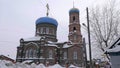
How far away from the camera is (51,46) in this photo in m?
44.7

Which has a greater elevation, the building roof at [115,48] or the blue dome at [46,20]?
the blue dome at [46,20]

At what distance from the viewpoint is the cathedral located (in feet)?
144

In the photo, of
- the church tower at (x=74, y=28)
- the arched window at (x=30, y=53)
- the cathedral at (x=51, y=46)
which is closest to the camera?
the cathedral at (x=51, y=46)

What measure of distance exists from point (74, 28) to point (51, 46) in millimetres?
8355

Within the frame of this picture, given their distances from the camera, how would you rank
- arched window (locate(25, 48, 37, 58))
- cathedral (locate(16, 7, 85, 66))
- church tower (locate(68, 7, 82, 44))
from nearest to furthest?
cathedral (locate(16, 7, 85, 66)) → arched window (locate(25, 48, 37, 58)) → church tower (locate(68, 7, 82, 44))

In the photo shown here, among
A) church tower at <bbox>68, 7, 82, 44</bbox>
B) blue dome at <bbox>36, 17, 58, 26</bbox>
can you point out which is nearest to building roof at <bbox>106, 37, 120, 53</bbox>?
church tower at <bbox>68, 7, 82, 44</bbox>

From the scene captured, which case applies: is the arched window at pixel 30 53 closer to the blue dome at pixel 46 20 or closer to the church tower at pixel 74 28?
the blue dome at pixel 46 20

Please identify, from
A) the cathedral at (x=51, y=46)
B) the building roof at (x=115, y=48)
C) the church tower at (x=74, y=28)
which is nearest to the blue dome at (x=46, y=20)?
the cathedral at (x=51, y=46)

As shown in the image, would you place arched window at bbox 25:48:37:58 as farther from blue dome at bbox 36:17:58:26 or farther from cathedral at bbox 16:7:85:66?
blue dome at bbox 36:17:58:26

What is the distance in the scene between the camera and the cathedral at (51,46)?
43875mm

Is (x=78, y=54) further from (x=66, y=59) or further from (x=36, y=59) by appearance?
(x=36, y=59)

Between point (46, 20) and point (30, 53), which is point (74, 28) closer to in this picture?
point (46, 20)

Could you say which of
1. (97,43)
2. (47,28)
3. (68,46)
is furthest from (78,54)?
(97,43)

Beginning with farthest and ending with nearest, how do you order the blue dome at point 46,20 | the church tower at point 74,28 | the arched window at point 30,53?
the blue dome at point 46,20 < the church tower at point 74,28 < the arched window at point 30,53
